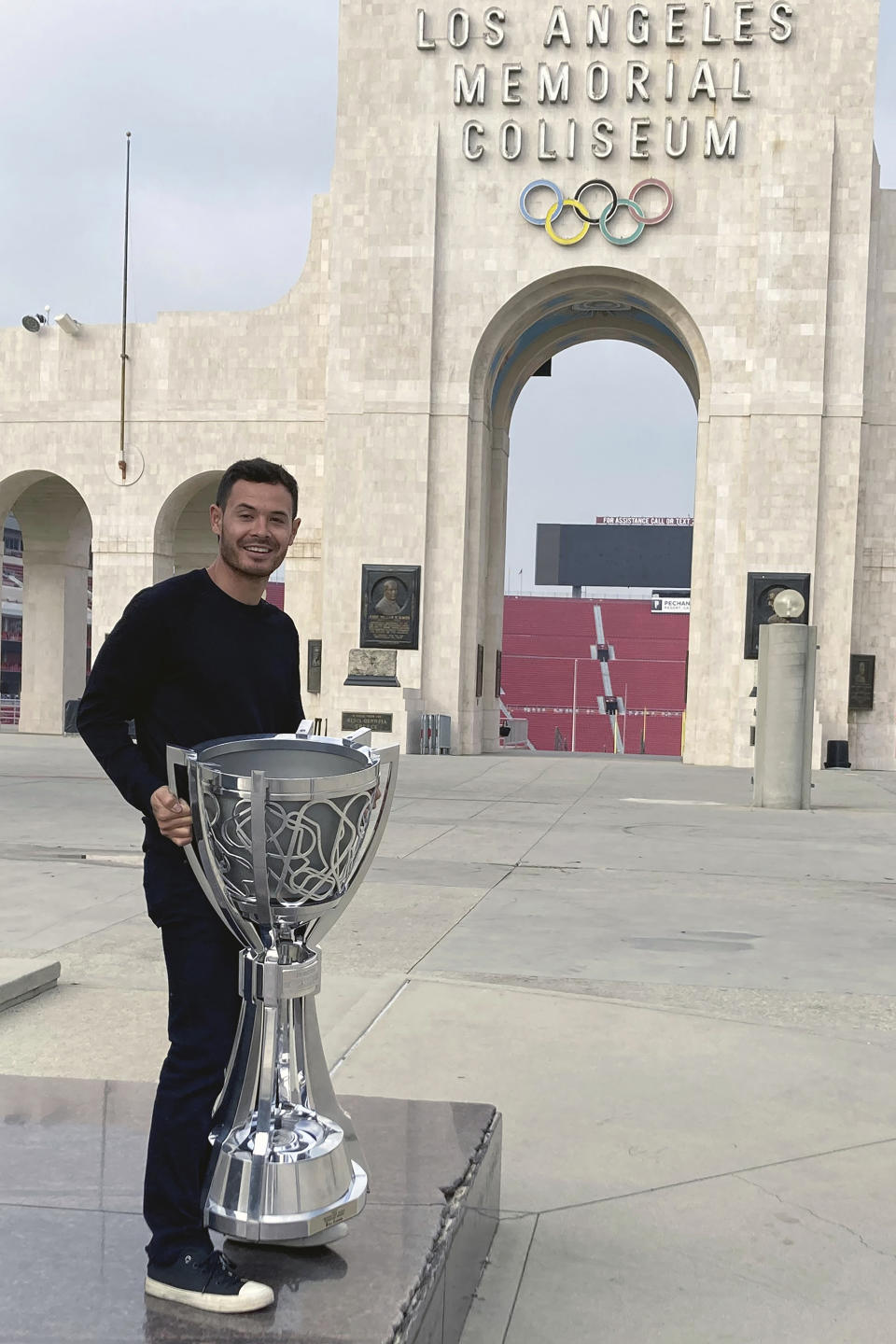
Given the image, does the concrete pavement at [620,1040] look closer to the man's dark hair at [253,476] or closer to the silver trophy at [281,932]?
the silver trophy at [281,932]

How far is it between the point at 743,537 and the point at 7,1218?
23.9 meters

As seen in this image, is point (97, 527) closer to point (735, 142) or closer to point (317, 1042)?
point (735, 142)

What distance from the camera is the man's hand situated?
243cm

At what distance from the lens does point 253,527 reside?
8.79ft

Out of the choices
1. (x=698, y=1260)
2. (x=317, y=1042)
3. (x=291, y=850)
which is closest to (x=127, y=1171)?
(x=317, y=1042)

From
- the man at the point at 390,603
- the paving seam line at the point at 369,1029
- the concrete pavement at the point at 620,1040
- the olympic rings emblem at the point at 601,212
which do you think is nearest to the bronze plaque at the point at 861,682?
the man at the point at 390,603

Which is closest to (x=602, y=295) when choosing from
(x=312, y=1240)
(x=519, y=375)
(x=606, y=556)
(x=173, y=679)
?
(x=519, y=375)

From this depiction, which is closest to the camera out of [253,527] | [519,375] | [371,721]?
[253,527]

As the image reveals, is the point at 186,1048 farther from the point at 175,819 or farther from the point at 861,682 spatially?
the point at 861,682

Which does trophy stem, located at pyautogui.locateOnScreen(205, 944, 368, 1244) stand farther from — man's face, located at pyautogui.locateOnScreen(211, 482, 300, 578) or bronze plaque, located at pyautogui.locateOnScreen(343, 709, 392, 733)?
bronze plaque, located at pyautogui.locateOnScreen(343, 709, 392, 733)

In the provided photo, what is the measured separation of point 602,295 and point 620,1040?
23712 millimetres

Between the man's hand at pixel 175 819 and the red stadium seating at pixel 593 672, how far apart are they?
150ft

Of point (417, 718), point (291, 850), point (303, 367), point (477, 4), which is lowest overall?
point (417, 718)

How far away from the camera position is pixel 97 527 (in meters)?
27.9
